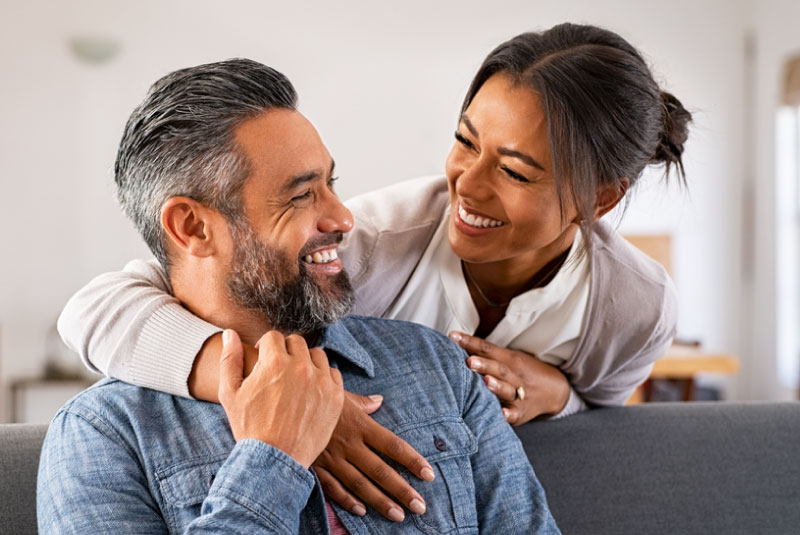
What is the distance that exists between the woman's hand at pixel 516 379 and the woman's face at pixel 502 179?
0.58ft

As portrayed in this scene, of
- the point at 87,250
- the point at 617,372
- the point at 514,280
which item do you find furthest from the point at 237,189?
the point at 87,250

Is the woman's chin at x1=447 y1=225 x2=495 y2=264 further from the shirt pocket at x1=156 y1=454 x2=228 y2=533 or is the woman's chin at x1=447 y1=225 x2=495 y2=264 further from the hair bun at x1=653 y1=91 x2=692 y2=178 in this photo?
the shirt pocket at x1=156 y1=454 x2=228 y2=533

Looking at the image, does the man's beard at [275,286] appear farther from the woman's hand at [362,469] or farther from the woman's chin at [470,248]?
the woman's chin at [470,248]

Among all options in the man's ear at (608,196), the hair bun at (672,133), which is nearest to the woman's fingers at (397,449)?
the man's ear at (608,196)

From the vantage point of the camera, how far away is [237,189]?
136 cm

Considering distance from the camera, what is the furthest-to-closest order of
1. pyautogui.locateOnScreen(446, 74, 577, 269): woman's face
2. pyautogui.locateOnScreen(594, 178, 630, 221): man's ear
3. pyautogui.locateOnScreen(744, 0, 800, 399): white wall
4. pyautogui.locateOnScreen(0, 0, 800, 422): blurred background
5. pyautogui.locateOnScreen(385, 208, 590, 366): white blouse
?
pyautogui.locateOnScreen(744, 0, 800, 399): white wall < pyautogui.locateOnScreen(0, 0, 800, 422): blurred background < pyautogui.locateOnScreen(385, 208, 590, 366): white blouse < pyautogui.locateOnScreen(594, 178, 630, 221): man's ear < pyautogui.locateOnScreen(446, 74, 577, 269): woman's face

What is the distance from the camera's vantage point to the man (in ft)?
3.91

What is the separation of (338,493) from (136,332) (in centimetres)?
39

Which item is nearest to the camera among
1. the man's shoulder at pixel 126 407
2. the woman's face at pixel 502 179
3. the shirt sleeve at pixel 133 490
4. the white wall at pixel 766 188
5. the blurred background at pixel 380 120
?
the shirt sleeve at pixel 133 490

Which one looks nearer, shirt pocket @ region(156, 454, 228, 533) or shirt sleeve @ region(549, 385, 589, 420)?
Answer: shirt pocket @ region(156, 454, 228, 533)

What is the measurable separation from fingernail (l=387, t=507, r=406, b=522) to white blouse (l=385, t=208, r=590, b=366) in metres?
0.49

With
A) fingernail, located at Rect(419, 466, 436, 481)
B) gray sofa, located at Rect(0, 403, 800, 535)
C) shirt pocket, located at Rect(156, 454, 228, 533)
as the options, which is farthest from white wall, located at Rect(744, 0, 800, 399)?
shirt pocket, located at Rect(156, 454, 228, 533)

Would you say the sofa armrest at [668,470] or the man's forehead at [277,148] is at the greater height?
the man's forehead at [277,148]

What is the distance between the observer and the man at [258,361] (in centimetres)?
119
